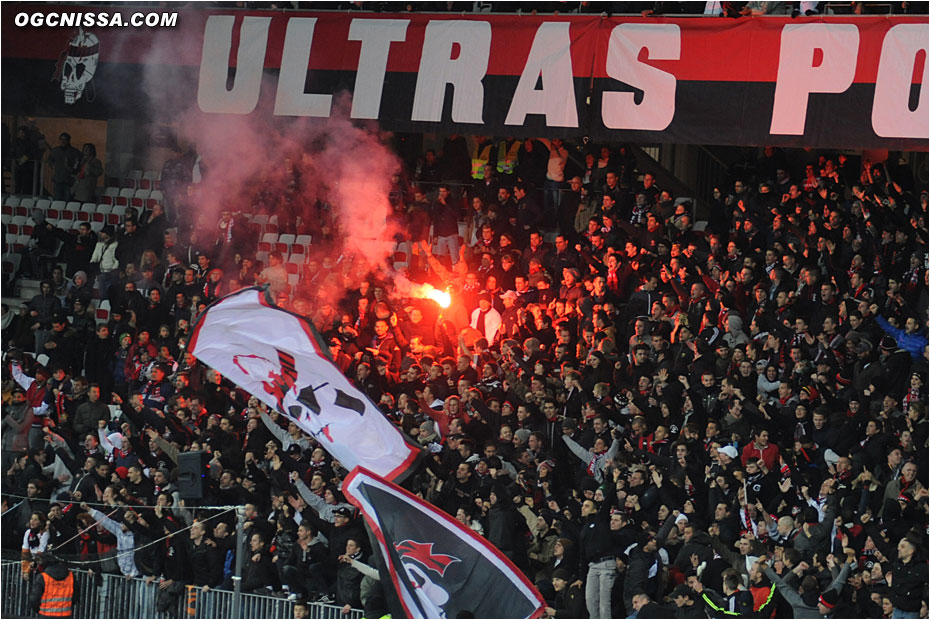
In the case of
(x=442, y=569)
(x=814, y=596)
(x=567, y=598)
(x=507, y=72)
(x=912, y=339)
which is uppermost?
(x=507, y=72)

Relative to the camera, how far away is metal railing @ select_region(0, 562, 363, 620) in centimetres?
1380

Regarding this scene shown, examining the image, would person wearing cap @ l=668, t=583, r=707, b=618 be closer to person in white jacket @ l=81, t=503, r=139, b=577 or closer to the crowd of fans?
the crowd of fans

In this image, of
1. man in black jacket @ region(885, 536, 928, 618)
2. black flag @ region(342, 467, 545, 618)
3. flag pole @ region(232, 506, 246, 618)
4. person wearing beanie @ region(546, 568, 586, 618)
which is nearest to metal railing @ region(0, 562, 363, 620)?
flag pole @ region(232, 506, 246, 618)

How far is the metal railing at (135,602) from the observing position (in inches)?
543

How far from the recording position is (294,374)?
12.6m

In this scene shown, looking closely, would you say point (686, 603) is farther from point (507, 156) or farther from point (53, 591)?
point (507, 156)

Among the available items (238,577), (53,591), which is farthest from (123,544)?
(238,577)

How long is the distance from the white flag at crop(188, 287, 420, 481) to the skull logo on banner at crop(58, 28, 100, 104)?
7881 mm

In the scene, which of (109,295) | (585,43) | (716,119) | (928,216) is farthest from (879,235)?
(109,295)

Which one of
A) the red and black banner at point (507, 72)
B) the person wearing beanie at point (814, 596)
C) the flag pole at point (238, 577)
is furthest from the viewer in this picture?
the red and black banner at point (507, 72)

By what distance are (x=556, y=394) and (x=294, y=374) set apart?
3.67 metres

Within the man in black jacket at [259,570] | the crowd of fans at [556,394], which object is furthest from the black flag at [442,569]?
the man in black jacket at [259,570]

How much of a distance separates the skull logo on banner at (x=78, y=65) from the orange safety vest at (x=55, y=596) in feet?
24.1

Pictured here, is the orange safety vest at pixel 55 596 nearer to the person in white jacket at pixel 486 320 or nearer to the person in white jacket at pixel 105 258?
the person in white jacket at pixel 486 320
